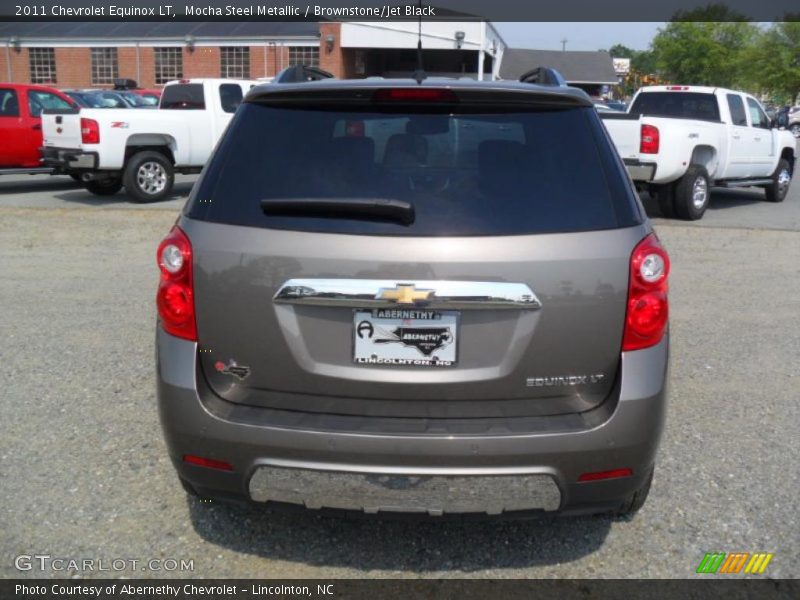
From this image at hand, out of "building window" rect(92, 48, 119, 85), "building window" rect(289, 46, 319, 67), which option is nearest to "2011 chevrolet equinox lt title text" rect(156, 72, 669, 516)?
"building window" rect(289, 46, 319, 67)

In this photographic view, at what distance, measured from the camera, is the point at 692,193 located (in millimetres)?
11867

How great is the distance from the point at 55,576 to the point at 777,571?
2761mm

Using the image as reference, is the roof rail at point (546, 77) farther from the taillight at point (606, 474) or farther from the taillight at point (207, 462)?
the taillight at point (207, 462)

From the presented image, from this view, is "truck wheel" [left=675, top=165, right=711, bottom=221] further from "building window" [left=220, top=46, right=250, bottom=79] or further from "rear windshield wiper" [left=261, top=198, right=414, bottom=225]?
"building window" [left=220, top=46, right=250, bottom=79]

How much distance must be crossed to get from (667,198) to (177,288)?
34.5 ft

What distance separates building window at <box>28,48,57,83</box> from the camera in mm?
52000

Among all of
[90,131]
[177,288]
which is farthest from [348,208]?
[90,131]

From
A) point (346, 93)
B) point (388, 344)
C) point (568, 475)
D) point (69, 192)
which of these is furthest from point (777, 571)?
point (69, 192)

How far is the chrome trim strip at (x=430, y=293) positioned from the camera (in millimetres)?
2641

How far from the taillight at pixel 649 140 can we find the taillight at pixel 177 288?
9728 mm

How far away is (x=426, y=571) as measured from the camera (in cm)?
312

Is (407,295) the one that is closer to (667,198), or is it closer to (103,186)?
(667,198)

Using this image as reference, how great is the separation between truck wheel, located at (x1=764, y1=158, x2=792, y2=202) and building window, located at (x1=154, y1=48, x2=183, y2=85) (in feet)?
139
